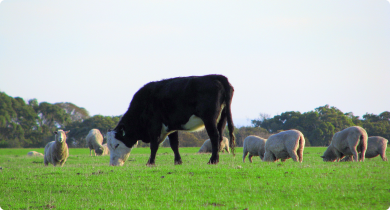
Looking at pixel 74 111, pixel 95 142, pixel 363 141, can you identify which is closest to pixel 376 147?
pixel 363 141

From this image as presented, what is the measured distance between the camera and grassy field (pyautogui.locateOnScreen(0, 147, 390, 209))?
7.16 metres

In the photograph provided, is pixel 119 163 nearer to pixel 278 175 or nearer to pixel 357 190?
pixel 278 175

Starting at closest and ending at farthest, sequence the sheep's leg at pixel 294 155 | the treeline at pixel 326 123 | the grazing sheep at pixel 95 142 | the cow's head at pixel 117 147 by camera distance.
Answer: the cow's head at pixel 117 147
the sheep's leg at pixel 294 155
the grazing sheep at pixel 95 142
the treeline at pixel 326 123

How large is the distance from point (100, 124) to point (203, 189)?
58.0 metres

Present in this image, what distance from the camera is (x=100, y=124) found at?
63.8m

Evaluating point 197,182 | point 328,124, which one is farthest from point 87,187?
point 328,124

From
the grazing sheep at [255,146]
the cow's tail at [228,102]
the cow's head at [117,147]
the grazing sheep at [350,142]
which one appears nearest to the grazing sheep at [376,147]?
the grazing sheep at [350,142]

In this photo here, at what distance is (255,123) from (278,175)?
202ft

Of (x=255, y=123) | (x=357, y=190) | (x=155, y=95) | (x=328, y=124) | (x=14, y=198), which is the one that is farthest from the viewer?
(x=255, y=123)

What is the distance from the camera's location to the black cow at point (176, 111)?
11.3 m

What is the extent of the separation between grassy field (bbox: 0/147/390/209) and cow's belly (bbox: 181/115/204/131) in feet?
6.58

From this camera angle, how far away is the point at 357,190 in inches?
296

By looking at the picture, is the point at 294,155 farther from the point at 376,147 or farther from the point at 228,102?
the point at 228,102

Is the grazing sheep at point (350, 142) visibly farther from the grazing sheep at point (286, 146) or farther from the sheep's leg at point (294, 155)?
the sheep's leg at point (294, 155)
